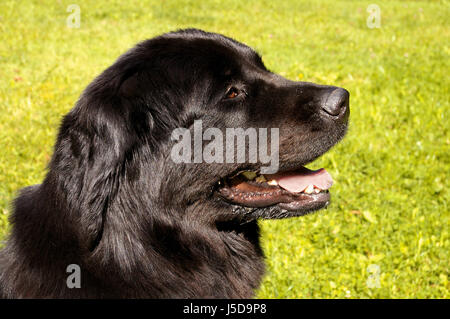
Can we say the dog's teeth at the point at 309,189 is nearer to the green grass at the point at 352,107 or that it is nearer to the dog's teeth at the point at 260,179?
the dog's teeth at the point at 260,179

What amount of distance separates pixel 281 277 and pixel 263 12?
931cm

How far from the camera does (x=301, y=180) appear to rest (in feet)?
8.63

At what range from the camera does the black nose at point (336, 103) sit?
2.42 m

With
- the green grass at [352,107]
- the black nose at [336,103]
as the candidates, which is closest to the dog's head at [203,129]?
the black nose at [336,103]

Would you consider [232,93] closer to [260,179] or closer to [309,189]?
[260,179]

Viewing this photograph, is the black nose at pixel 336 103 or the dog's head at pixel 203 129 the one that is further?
the black nose at pixel 336 103

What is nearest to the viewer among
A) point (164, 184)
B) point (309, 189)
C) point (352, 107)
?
point (164, 184)

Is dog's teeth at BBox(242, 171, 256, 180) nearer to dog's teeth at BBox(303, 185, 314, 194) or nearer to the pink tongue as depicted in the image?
the pink tongue

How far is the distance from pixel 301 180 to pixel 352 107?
3.59 m

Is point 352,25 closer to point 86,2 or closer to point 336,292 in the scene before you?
point 86,2

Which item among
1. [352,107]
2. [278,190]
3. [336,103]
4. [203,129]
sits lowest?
[278,190]

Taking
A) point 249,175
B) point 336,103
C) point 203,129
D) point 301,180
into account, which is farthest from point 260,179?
point 336,103

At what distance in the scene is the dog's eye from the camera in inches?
94.5
